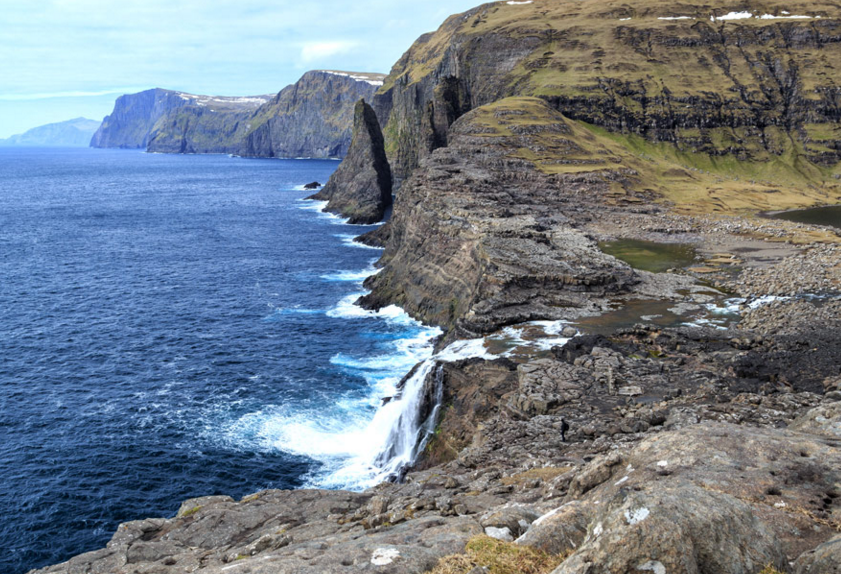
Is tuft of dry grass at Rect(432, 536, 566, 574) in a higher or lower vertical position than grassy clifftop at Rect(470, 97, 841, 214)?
lower

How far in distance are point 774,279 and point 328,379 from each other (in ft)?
153

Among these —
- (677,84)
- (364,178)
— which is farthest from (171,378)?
(677,84)

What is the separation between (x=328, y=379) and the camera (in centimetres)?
5788

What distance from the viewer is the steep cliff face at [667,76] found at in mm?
158250

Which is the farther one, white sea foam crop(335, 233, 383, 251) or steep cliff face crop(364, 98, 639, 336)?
white sea foam crop(335, 233, 383, 251)

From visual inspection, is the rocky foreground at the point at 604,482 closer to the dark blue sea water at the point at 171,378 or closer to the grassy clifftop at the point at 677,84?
the dark blue sea water at the point at 171,378

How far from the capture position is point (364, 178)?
16162 cm

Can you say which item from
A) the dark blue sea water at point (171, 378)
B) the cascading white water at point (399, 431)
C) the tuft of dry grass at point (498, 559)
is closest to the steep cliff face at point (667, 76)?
the dark blue sea water at point (171, 378)

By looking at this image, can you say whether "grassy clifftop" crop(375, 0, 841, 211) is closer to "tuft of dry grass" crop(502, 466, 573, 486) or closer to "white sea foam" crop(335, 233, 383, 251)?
"white sea foam" crop(335, 233, 383, 251)

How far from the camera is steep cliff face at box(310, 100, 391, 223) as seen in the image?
511 ft

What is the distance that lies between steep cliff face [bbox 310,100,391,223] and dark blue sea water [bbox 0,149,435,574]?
141ft

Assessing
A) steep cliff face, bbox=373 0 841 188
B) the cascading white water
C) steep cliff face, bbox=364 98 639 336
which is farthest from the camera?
steep cliff face, bbox=373 0 841 188

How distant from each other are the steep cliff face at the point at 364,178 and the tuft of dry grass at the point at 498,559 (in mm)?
138852

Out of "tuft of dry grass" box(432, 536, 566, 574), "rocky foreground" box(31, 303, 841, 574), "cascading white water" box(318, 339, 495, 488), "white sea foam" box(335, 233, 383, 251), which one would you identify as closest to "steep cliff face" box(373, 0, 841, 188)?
"white sea foam" box(335, 233, 383, 251)
